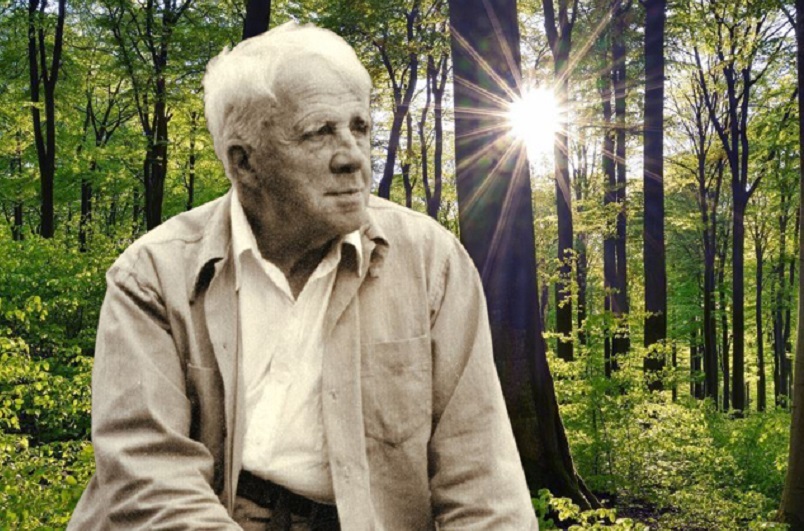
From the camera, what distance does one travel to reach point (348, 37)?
13617mm

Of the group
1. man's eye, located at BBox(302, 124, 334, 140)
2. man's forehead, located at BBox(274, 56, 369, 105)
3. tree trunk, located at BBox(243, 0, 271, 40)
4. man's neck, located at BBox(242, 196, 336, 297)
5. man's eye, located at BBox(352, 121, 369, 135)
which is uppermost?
tree trunk, located at BBox(243, 0, 271, 40)

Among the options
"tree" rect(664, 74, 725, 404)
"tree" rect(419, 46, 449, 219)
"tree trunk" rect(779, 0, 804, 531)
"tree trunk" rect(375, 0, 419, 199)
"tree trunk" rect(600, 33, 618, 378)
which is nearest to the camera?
"tree trunk" rect(779, 0, 804, 531)

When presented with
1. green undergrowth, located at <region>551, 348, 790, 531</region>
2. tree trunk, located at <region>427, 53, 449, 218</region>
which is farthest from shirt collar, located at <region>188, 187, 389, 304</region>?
tree trunk, located at <region>427, 53, 449, 218</region>

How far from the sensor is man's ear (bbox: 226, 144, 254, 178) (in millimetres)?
1533

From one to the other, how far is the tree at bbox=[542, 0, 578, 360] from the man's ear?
36.7 ft

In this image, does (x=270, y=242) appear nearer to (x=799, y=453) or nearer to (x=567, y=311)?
(x=799, y=453)

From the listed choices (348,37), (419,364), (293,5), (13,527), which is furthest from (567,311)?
(419,364)

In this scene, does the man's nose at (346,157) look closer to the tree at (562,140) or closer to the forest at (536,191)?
the forest at (536,191)

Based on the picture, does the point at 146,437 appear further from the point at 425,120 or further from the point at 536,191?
the point at 536,191

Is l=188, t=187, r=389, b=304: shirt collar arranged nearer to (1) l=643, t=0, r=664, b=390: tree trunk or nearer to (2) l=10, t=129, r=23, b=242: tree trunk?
(1) l=643, t=0, r=664, b=390: tree trunk

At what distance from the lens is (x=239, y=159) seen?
5.09 ft

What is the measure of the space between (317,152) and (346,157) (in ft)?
0.19

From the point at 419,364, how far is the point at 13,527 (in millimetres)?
3147

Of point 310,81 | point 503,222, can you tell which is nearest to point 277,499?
point 310,81
